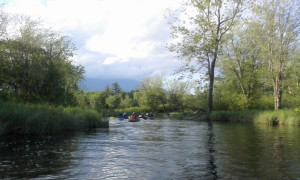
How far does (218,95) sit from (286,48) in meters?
16.0

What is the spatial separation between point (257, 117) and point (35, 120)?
74.4 ft

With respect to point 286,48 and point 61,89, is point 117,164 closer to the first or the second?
point 61,89

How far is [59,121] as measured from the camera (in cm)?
1708

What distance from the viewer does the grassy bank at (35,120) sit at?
14398 millimetres

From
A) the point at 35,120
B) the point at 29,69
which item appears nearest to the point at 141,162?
the point at 35,120

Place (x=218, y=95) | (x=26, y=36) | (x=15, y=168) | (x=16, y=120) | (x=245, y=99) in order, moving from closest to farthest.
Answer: (x=15, y=168), (x=16, y=120), (x=26, y=36), (x=245, y=99), (x=218, y=95)

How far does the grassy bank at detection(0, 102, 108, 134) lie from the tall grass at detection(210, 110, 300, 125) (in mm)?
18593

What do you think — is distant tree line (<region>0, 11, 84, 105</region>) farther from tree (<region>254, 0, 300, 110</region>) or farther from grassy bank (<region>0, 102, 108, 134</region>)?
tree (<region>254, 0, 300, 110</region>)

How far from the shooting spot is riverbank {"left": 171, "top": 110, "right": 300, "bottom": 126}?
86.3ft

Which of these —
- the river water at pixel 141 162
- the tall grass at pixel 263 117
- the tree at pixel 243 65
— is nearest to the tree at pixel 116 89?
the tree at pixel 243 65

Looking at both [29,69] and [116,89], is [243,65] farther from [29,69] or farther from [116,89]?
[116,89]

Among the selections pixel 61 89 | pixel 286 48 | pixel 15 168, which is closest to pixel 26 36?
pixel 61 89

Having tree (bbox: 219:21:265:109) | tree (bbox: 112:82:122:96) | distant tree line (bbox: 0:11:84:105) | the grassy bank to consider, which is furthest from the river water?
tree (bbox: 112:82:122:96)

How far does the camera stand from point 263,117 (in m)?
28.4
